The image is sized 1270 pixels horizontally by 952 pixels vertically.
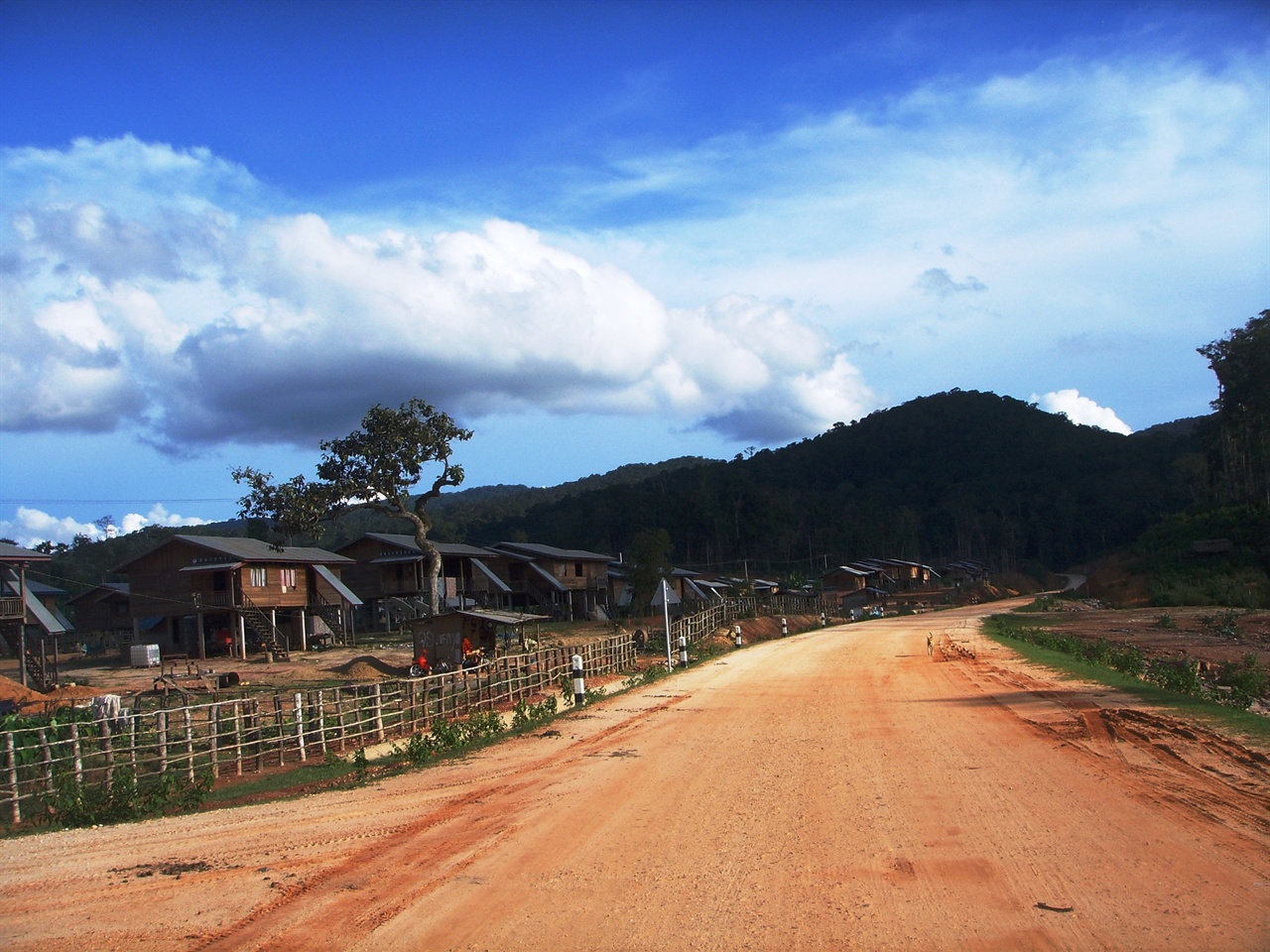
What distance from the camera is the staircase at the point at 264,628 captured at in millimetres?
42656

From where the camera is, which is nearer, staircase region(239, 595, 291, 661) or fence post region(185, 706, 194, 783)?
fence post region(185, 706, 194, 783)

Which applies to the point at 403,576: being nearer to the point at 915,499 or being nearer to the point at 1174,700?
the point at 1174,700

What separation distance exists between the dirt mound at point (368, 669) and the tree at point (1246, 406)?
2263 inches

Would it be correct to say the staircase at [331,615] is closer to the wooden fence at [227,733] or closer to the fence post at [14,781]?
the wooden fence at [227,733]

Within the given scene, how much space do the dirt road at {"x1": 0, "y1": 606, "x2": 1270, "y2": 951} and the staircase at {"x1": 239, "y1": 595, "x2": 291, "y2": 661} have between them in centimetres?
3165

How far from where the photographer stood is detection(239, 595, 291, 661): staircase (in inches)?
1679

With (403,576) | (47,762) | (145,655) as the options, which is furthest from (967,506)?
(47,762)

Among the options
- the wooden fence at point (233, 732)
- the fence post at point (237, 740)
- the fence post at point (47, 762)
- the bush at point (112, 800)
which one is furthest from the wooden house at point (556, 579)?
the bush at point (112, 800)

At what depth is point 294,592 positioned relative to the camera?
47.4 m

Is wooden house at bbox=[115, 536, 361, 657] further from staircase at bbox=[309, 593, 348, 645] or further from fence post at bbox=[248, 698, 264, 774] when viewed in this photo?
fence post at bbox=[248, 698, 264, 774]

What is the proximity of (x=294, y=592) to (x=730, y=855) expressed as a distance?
4328 cm

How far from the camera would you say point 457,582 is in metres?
55.9

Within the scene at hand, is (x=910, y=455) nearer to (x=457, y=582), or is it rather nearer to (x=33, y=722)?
(x=457, y=582)

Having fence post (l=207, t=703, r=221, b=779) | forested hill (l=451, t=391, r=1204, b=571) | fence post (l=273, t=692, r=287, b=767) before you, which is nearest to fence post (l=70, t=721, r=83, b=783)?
fence post (l=207, t=703, r=221, b=779)
